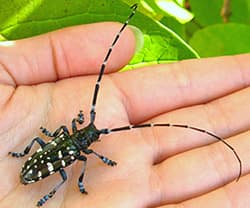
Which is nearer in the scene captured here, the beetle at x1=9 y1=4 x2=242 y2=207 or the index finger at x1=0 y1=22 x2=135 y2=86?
the beetle at x1=9 y1=4 x2=242 y2=207

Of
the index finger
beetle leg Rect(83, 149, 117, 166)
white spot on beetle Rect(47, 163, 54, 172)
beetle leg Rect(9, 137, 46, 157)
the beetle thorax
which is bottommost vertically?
beetle leg Rect(83, 149, 117, 166)

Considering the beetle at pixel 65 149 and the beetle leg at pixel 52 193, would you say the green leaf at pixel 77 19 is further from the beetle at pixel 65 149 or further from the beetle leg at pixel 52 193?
the beetle leg at pixel 52 193

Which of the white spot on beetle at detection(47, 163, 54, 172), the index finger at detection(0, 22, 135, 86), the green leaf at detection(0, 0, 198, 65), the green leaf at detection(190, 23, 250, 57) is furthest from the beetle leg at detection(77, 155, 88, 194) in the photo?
the green leaf at detection(190, 23, 250, 57)

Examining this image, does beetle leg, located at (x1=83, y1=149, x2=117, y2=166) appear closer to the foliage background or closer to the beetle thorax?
the beetle thorax

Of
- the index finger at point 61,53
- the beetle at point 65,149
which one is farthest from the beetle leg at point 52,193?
the index finger at point 61,53

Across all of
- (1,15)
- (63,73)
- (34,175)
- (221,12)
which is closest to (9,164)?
(34,175)

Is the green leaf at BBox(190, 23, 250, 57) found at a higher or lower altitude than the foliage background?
lower
